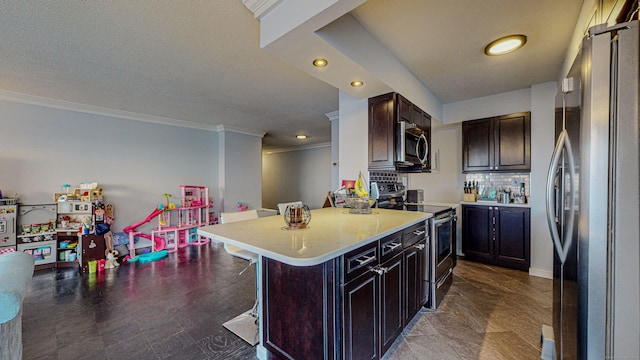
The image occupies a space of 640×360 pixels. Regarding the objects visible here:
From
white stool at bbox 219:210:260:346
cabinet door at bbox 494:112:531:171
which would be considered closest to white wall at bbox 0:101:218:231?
white stool at bbox 219:210:260:346

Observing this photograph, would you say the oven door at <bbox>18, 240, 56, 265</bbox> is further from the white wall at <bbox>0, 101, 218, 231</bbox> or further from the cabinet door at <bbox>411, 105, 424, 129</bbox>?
the cabinet door at <bbox>411, 105, 424, 129</bbox>

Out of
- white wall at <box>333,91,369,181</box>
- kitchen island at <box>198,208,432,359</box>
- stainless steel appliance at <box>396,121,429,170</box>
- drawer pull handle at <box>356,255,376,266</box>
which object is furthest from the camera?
white wall at <box>333,91,369,181</box>

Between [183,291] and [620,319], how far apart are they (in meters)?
3.30

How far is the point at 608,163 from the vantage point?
0.86 m

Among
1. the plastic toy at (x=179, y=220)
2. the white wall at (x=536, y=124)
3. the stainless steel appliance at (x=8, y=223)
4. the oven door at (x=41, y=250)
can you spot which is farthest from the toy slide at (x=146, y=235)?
the white wall at (x=536, y=124)

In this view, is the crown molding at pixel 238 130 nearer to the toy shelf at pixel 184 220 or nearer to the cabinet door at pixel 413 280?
the toy shelf at pixel 184 220

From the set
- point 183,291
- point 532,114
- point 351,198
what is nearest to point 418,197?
point 351,198

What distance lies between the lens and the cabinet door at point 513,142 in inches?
125

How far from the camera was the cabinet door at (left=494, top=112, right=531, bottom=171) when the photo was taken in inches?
125

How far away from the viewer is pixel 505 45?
213 centimetres

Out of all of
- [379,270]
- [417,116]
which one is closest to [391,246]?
[379,270]

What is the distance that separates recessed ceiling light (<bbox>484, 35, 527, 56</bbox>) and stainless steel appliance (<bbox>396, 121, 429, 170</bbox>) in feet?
3.03

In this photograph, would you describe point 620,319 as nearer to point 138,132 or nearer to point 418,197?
point 418,197

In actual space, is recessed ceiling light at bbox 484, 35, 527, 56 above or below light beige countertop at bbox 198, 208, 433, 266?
above
